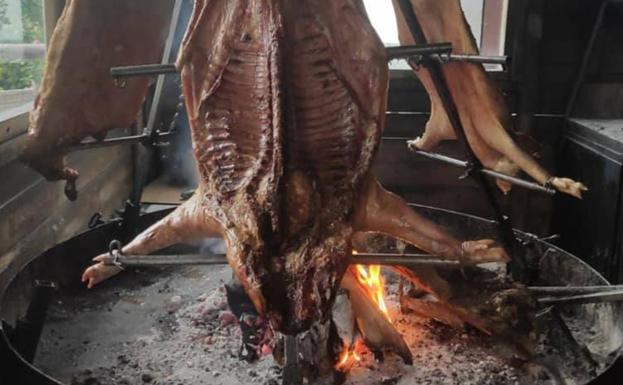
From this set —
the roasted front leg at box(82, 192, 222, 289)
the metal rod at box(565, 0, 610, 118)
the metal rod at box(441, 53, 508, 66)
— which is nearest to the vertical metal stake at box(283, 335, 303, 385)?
the roasted front leg at box(82, 192, 222, 289)

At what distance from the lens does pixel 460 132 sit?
99.7 inches

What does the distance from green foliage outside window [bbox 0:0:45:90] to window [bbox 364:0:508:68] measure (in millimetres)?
1979

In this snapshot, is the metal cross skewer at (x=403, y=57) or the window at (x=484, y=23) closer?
the metal cross skewer at (x=403, y=57)

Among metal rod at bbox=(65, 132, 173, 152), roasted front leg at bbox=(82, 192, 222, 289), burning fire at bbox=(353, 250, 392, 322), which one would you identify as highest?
metal rod at bbox=(65, 132, 173, 152)

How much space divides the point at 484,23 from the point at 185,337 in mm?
3025

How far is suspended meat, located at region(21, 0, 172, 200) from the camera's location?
8.87ft

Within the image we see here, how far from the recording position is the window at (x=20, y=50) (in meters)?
3.49

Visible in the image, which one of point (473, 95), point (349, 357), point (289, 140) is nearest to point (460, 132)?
point (473, 95)

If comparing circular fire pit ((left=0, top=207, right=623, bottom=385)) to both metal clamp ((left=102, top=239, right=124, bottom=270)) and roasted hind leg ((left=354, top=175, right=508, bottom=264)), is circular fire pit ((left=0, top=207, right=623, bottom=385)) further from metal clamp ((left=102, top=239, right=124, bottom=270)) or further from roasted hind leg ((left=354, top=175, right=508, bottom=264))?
roasted hind leg ((left=354, top=175, right=508, bottom=264))

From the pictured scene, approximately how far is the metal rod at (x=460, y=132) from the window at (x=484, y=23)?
6.98 ft

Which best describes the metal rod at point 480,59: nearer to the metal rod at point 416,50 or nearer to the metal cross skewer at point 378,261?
the metal rod at point 416,50

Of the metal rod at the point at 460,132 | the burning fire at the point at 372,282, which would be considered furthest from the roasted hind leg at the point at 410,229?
the burning fire at the point at 372,282

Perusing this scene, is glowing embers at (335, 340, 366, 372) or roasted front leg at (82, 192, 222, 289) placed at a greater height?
roasted front leg at (82, 192, 222, 289)

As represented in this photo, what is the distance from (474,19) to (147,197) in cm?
249
